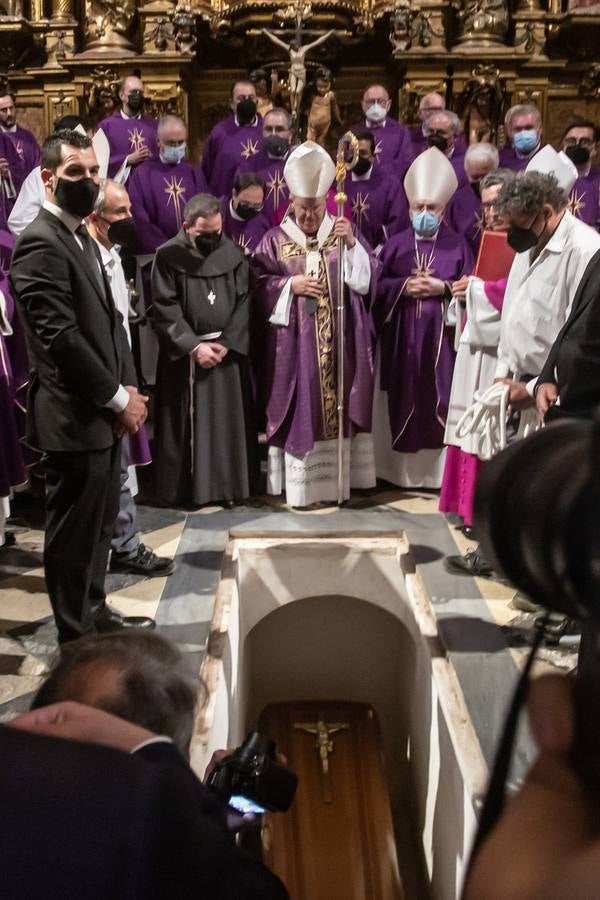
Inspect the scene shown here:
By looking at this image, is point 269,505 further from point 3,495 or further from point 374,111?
point 374,111

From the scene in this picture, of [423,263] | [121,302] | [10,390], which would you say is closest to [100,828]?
[121,302]

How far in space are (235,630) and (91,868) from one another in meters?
3.70

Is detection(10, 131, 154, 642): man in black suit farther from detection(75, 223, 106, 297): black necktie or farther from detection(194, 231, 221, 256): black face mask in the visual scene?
detection(194, 231, 221, 256): black face mask

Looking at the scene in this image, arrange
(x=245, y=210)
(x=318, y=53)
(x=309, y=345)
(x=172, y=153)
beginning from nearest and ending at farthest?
(x=309, y=345), (x=245, y=210), (x=172, y=153), (x=318, y=53)

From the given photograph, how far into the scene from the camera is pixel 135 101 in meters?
7.21

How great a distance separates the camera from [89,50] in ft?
26.2

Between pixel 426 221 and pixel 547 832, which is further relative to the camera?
pixel 426 221

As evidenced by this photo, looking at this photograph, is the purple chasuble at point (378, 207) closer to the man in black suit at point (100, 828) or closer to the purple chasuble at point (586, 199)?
the purple chasuble at point (586, 199)

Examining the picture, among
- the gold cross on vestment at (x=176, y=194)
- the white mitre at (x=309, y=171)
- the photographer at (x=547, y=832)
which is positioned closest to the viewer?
the photographer at (x=547, y=832)

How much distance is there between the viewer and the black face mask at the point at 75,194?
10.2 ft

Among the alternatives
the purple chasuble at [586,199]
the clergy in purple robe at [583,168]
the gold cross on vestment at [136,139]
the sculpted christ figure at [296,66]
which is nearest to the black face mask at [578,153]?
the clergy in purple robe at [583,168]

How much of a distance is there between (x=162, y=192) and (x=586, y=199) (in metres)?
2.96

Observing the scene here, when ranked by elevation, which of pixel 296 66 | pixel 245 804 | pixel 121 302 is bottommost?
pixel 245 804

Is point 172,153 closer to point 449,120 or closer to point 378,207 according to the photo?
point 378,207
